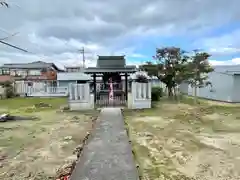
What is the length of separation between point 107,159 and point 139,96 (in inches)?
364

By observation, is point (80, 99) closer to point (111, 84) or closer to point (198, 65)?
point (111, 84)

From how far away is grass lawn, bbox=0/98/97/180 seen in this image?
4.90 metres

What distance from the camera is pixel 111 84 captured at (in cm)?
1625

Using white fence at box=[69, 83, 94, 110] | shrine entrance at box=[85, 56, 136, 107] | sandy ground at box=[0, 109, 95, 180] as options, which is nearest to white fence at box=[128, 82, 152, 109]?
shrine entrance at box=[85, 56, 136, 107]

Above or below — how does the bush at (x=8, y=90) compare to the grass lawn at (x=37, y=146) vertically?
above

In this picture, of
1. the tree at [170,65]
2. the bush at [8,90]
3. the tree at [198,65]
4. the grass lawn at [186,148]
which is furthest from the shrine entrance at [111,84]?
the bush at [8,90]

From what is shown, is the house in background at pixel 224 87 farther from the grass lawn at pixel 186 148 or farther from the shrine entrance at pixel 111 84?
the grass lawn at pixel 186 148

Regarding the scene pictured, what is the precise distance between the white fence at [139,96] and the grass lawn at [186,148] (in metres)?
3.76

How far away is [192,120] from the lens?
1068cm

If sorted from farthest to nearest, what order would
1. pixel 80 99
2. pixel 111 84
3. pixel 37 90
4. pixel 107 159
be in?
pixel 37 90
pixel 111 84
pixel 80 99
pixel 107 159

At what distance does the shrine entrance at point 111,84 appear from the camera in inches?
625

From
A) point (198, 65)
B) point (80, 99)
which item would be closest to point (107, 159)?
point (80, 99)

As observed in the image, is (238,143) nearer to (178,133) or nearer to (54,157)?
(178,133)

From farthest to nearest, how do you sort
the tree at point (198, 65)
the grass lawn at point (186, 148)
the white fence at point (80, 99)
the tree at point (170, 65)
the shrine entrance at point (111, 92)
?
the tree at point (170, 65) → the tree at point (198, 65) → the shrine entrance at point (111, 92) → the white fence at point (80, 99) → the grass lawn at point (186, 148)
